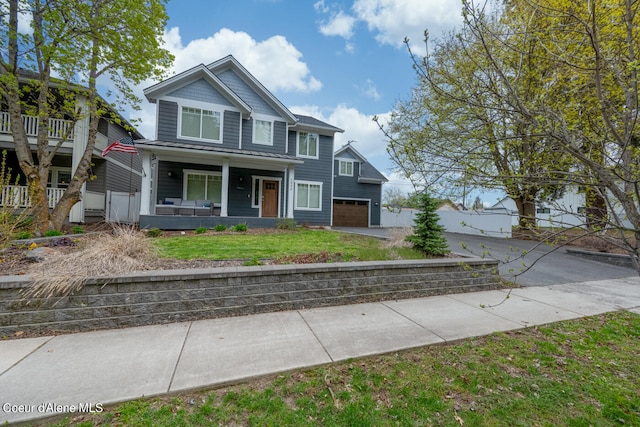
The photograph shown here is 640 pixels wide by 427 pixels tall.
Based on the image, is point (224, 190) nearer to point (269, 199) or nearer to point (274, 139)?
point (269, 199)

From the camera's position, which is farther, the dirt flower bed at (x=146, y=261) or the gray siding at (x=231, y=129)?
the gray siding at (x=231, y=129)

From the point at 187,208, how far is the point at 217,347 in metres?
9.44

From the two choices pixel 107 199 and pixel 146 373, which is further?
pixel 107 199

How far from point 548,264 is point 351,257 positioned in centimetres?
700

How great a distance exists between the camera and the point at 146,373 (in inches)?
99.9

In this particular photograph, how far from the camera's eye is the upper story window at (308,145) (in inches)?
624

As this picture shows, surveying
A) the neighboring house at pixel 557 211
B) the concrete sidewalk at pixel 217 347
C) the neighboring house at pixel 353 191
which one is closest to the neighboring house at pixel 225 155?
the neighboring house at pixel 353 191

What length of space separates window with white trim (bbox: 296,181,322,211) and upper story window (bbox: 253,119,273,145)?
9.73ft

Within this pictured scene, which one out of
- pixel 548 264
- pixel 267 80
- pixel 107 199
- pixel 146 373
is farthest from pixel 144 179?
pixel 548 264

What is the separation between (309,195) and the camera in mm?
15984

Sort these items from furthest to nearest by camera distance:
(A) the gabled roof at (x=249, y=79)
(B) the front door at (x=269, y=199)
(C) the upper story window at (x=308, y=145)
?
(C) the upper story window at (x=308, y=145) < (B) the front door at (x=269, y=199) < (A) the gabled roof at (x=249, y=79)

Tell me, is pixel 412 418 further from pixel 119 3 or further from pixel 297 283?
pixel 119 3

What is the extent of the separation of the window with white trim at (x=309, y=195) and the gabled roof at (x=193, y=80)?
196 inches

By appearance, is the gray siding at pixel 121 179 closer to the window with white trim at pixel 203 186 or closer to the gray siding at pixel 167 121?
the gray siding at pixel 167 121
